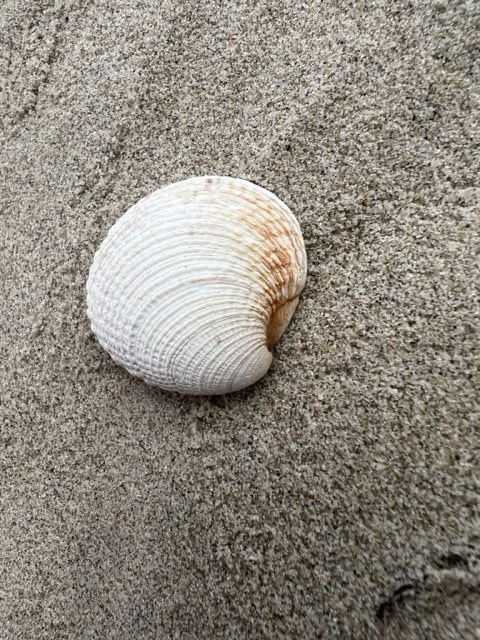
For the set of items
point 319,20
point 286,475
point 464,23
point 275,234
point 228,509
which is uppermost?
point 464,23

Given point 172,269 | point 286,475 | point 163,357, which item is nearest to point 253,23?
point 172,269

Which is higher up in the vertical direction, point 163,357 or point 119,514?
point 163,357

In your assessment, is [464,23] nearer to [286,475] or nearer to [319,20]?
[319,20]

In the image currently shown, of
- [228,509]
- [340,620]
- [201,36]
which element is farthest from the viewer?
[201,36]

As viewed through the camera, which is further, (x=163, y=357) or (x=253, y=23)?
(x=253, y=23)
